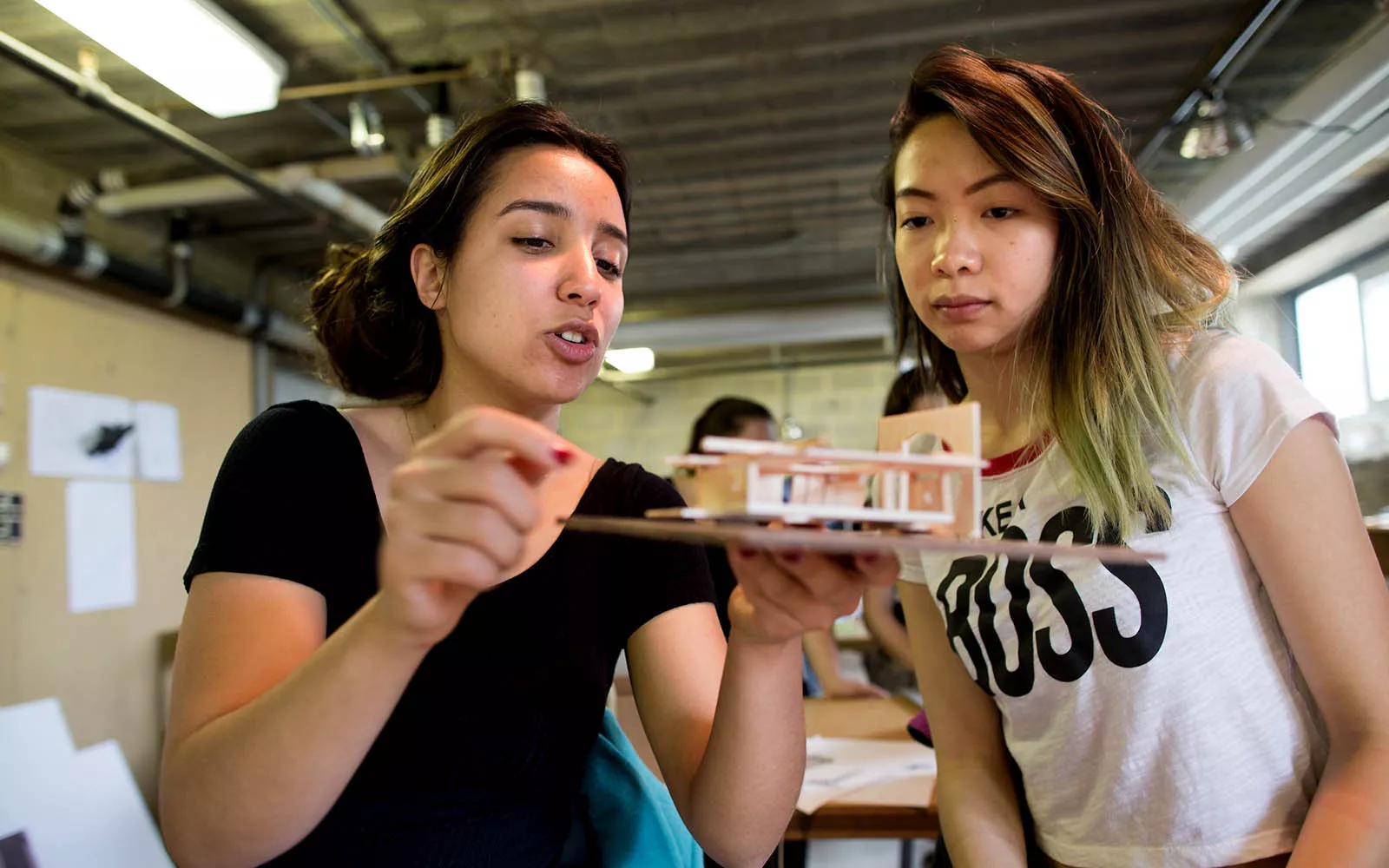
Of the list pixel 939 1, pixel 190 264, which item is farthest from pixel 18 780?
pixel 939 1

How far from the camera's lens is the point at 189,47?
2910mm

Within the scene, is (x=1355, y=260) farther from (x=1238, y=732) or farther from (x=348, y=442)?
(x=348, y=442)

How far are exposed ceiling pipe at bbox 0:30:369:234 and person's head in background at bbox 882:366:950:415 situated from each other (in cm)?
290

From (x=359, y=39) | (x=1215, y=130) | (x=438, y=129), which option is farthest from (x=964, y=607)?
(x=1215, y=130)

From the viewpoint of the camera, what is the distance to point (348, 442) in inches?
46.0

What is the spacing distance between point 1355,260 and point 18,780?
610cm

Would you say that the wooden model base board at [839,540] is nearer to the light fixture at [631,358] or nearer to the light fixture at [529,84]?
the light fixture at [529,84]

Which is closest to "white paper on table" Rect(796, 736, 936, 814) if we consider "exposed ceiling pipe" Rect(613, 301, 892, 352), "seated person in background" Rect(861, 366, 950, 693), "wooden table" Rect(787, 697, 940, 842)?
"wooden table" Rect(787, 697, 940, 842)

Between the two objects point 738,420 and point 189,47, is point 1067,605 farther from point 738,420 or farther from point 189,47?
point 189,47

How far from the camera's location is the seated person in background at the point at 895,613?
5.64ft

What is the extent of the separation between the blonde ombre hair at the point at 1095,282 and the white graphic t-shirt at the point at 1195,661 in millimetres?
40

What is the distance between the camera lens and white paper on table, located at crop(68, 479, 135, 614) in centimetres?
432

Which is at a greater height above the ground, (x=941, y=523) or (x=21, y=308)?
(x=21, y=308)

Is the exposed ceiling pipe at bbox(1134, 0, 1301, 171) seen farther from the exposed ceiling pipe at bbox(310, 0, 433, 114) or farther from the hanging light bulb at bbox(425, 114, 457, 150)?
the exposed ceiling pipe at bbox(310, 0, 433, 114)
